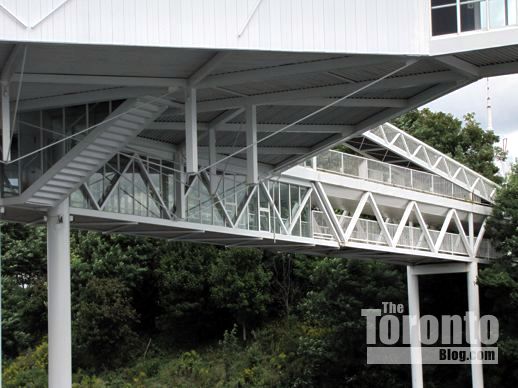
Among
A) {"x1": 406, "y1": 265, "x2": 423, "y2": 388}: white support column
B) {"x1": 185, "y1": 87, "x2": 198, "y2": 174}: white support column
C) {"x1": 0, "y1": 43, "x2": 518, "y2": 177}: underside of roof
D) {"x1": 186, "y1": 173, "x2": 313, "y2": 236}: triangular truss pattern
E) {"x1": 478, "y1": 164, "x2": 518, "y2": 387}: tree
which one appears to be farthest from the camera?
{"x1": 406, "y1": 265, "x2": 423, "y2": 388}: white support column

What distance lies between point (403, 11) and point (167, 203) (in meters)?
14.2

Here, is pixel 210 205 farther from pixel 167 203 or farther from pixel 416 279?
pixel 416 279

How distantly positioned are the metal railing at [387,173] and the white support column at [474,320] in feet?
12.4

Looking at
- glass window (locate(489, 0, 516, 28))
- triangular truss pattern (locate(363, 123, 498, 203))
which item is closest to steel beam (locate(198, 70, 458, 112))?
glass window (locate(489, 0, 516, 28))

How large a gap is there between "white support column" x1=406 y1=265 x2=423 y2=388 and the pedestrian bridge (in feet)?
5.86

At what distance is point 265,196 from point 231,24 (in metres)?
18.5

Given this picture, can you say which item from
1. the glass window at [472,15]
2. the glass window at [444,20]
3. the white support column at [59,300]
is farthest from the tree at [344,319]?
the glass window at [472,15]

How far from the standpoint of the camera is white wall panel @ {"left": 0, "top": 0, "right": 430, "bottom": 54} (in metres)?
19.8

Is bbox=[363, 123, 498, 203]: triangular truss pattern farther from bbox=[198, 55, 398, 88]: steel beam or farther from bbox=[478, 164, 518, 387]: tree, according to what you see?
bbox=[198, 55, 398, 88]: steel beam

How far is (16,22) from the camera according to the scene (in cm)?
1955

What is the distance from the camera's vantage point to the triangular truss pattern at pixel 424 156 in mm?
47406

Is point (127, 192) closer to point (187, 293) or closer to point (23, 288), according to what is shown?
point (187, 293)

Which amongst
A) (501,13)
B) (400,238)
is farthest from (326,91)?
(400,238)

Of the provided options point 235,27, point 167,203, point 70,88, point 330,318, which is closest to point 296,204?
point 167,203
